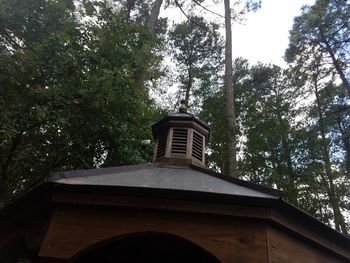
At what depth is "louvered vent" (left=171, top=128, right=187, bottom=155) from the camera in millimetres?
4484

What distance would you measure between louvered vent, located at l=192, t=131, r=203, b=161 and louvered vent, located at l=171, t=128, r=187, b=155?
162 millimetres

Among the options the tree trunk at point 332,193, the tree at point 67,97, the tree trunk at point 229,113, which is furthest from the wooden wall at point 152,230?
the tree trunk at point 332,193

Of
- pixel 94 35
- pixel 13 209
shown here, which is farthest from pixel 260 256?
pixel 94 35

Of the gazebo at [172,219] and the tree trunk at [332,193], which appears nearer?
the gazebo at [172,219]

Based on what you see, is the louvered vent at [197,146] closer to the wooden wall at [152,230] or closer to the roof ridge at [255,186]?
the roof ridge at [255,186]

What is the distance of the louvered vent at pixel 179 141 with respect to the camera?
177 inches

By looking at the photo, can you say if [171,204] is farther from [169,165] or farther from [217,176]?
[169,165]

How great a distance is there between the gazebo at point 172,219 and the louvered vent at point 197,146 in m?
1.43

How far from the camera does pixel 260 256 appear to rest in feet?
7.99

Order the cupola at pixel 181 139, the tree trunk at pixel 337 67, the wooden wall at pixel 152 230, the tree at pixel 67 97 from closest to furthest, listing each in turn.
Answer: the wooden wall at pixel 152 230, the cupola at pixel 181 139, the tree at pixel 67 97, the tree trunk at pixel 337 67

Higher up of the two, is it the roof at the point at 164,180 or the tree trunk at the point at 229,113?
the tree trunk at the point at 229,113

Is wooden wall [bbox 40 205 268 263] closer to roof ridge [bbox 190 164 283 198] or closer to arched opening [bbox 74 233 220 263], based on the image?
roof ridge [bbox 190 164 283 198]

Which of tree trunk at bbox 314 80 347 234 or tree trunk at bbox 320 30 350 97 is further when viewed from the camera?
tree trunk at bbox 320 30 350 97

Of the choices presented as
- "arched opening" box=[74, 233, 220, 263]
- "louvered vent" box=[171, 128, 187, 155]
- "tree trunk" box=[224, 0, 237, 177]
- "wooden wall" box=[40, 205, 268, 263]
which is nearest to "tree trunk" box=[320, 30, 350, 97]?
"tree trunk" box=[224, 0, 237, 177]
